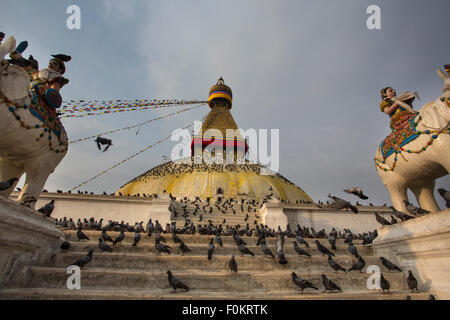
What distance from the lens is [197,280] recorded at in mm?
4328

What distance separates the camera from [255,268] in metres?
5.04

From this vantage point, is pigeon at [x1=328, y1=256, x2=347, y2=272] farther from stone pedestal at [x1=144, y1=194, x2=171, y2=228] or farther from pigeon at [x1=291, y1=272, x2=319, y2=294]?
stone pedestal at [x1=144, y1=194, x2=171, y2=228]

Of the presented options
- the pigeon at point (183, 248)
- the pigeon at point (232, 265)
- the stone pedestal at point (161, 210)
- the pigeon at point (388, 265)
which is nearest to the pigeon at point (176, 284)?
the pigeon at point (232, 265)

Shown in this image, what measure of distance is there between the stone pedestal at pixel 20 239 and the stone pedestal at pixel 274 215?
10.9m

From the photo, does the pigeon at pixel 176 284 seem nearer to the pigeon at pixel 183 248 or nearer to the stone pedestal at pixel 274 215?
the pigeon at pixel 183 248

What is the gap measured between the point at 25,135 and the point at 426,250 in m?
7.58

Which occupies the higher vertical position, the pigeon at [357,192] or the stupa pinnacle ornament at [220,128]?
the stupa pinnacle ornament at [220,128]

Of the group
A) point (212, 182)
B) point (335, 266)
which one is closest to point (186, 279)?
point (335, 266)

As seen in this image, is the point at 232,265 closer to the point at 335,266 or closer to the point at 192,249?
the point at 192,249

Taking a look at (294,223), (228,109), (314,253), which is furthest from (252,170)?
(314,253)

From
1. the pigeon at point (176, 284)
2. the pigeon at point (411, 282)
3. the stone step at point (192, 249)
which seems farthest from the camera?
the stone step at point (192, 249)

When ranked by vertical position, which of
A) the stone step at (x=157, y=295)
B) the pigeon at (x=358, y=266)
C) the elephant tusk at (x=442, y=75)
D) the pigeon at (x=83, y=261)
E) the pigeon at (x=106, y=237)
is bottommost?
the stone step at (x=157, y=295)

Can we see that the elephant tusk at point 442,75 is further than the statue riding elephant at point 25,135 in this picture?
Yes

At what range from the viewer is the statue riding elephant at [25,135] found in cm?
433
